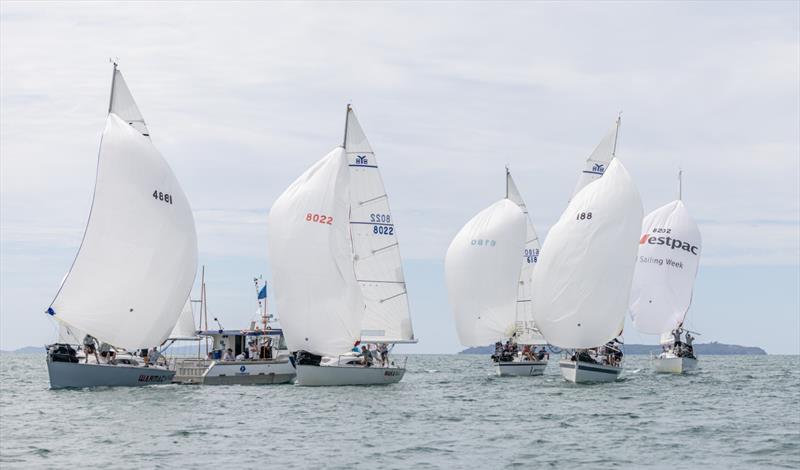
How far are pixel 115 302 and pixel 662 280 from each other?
144 feet

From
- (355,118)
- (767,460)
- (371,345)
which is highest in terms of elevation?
(355,118)

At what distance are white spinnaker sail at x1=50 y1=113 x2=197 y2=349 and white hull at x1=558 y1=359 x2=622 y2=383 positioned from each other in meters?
20.5

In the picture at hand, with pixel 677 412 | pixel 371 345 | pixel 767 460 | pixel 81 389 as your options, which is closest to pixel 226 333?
pixel 371 345

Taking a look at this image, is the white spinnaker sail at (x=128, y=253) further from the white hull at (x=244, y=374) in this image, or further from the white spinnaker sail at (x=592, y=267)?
the white spinnaker sail at (x=592, y=267)

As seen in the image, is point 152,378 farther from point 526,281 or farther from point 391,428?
point 526,281

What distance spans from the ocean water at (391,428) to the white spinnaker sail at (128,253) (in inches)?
130

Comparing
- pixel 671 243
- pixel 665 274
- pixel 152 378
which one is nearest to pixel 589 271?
pixel 152 378

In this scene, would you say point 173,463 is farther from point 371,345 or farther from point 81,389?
point 371,345

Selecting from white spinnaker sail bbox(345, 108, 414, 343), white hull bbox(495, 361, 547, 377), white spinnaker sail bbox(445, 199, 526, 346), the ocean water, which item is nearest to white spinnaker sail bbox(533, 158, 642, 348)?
the ocean water

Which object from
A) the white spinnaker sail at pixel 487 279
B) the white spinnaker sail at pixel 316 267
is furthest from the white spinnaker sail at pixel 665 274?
the white spinnaker sail at pixel 316 267

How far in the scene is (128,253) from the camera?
50375mm

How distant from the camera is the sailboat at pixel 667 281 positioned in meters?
80.1

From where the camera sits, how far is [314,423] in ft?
126

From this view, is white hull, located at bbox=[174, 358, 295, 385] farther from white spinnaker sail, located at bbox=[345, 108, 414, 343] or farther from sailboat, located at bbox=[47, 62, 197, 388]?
white spinnaker sail, located at bbox=[345, 108, 414, 343]
